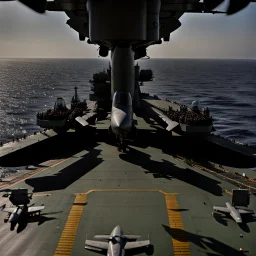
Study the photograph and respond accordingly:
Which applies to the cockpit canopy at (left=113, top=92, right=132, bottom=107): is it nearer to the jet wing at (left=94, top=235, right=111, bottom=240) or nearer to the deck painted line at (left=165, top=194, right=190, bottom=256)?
the deck painted line at (left=165, top=194, right=190, bottom=256)

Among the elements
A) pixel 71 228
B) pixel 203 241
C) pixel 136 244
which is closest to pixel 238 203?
pixel 203 241

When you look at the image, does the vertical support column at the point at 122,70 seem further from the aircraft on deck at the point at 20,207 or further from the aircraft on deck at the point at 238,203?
the aircraft on deck at the point at 238,203

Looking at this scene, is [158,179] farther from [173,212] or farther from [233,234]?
[233,234]

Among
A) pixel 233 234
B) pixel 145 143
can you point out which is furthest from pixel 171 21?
pixel 233 234

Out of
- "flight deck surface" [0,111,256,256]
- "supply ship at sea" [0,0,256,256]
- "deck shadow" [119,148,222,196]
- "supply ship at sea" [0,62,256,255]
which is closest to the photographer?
"flight deck surface" [0,111,256,256]

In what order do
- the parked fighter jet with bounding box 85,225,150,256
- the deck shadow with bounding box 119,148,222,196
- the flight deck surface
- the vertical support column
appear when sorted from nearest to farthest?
the parked fighter jet with bounding box 85,225,150,256 → the flight deck surface → the deck shadow with bounding box 119,148,222,196 → the vertical support column

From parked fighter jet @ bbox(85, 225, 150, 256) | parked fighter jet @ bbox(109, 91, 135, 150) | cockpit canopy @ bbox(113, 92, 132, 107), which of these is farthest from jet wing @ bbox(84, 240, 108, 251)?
cockpit canopy @ bbox(113, 92, 132, 107)

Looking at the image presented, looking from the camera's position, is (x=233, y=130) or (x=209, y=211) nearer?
(x=209, y=211)

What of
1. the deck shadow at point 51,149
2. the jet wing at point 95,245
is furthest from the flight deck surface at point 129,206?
the deck shadow at point 51,149
